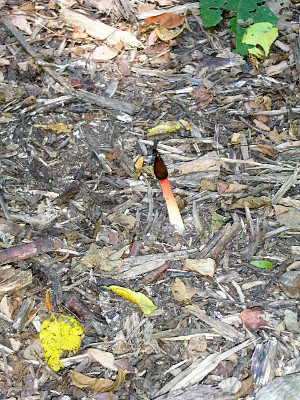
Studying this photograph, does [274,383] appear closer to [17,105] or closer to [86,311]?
[86,311]

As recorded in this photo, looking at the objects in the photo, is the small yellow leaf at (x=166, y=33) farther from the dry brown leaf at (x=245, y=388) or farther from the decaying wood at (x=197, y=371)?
the dry brown leaf at (x=245, y=388)

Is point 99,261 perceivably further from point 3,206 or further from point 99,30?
point 99,30

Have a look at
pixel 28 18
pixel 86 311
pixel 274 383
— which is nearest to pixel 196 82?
pixel 28 18

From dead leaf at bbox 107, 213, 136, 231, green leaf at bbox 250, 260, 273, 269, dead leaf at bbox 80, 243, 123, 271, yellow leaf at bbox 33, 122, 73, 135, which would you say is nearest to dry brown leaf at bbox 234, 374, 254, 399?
green leaf at bbox 250, 260, 273, 269

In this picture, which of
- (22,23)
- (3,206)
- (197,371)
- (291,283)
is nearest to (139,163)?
(3,206)

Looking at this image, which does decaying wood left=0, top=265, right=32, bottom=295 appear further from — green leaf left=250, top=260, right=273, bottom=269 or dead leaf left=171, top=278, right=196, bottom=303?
green leaf left=250, top=260, right=273, bottom=269

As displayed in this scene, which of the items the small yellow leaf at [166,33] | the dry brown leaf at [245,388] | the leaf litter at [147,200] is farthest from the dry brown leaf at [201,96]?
the dry brown leaf at [245,388]
